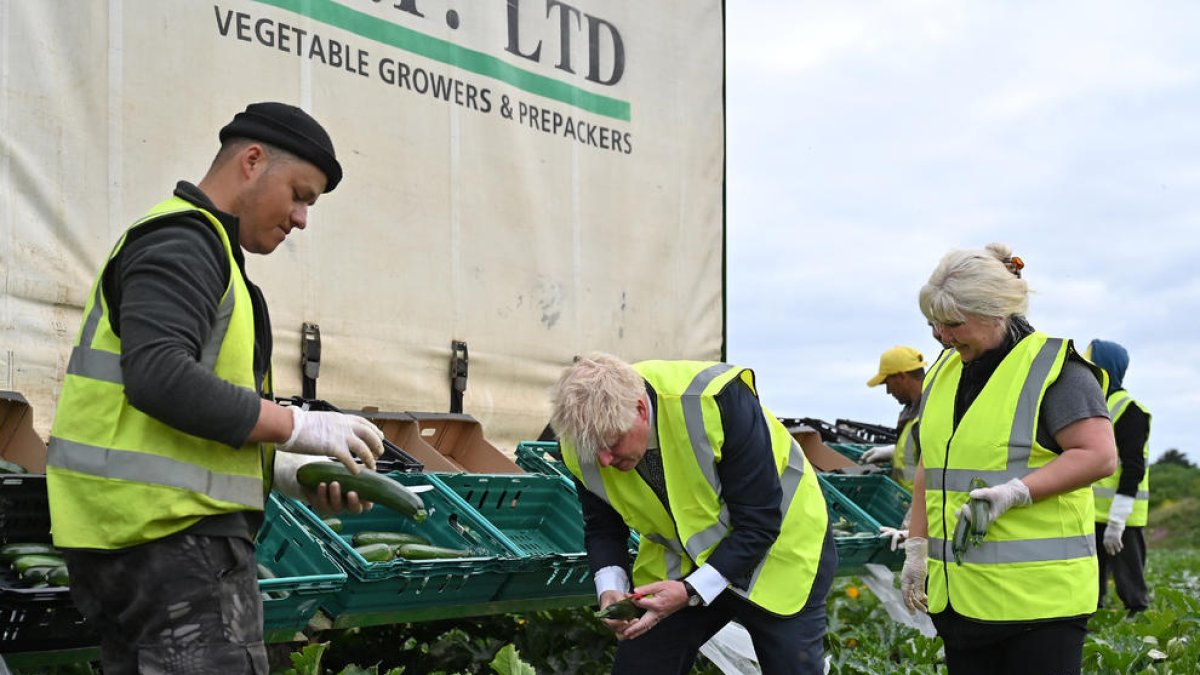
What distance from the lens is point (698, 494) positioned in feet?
12.1

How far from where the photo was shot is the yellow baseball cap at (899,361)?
7996mm

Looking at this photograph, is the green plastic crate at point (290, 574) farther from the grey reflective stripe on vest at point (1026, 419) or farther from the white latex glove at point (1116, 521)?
Answer: the white latex glove at point (1116, 521)

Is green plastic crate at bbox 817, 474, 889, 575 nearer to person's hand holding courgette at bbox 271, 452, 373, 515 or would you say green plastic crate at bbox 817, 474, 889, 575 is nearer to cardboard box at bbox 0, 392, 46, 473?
cardboard box at bbox 0, 392, 46, 473

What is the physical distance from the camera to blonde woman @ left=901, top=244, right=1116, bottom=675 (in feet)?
12.0

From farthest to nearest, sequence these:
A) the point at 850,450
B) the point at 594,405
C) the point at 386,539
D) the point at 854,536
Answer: the point at 850,450
the point at 854,536
the point at 386,539
the point at 594,405

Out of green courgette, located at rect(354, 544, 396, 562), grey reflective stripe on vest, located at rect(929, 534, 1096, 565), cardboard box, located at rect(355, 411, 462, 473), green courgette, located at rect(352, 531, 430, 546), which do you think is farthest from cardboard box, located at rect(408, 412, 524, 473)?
grey reflective stripe on vest, located at rect(929, 534, 1096, 565)

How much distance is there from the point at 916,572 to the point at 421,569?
1697 millimetres

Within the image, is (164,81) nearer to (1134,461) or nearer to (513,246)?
(513,246)

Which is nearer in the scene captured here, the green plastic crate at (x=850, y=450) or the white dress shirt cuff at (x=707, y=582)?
the white dress shirt cuff at (x=707, y=582)

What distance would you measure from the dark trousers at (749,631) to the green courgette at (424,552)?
1.12 m

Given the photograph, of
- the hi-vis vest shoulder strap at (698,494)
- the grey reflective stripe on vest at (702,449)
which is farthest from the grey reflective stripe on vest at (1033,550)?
the grey reflective stripe on vest at (702,449)

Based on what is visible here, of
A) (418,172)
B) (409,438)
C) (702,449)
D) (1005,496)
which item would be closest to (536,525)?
(409,438)

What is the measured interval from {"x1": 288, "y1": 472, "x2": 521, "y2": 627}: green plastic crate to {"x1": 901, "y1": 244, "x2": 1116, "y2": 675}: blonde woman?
1.69m

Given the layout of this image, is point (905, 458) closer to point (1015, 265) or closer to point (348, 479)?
point (1015, 265)
